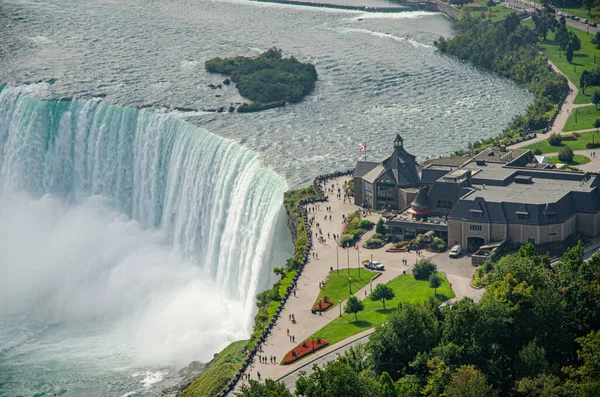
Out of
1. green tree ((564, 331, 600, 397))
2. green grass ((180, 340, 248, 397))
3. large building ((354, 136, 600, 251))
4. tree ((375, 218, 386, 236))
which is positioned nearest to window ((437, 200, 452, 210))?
large building ((354, 136, 600, 251))

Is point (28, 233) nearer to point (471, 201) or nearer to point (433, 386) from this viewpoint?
point (471, 201)

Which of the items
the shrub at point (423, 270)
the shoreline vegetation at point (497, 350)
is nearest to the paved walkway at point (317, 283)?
the shrub at point (423, 270)

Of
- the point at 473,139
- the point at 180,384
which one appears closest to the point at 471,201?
the point at 180,384

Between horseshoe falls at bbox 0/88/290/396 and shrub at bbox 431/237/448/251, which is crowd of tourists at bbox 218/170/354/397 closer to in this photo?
horseshoe falls at bbox 0/88/290/396

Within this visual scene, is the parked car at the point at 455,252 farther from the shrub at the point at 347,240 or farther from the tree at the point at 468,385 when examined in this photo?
the tree at the point at 468,385

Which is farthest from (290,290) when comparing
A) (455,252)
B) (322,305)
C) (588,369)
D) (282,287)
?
(588,369)

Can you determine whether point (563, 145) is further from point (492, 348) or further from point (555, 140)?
point (492, 348)
